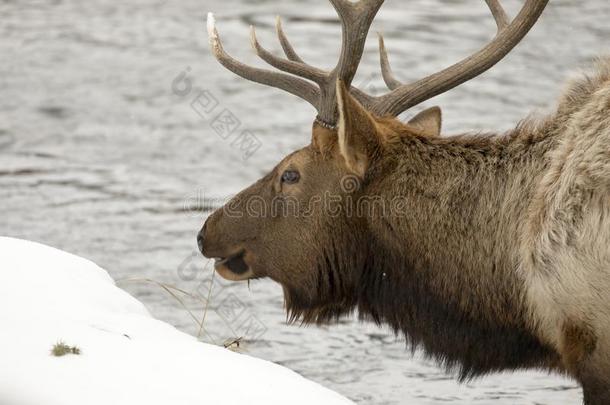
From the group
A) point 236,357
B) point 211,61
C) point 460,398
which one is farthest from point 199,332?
point 211,61

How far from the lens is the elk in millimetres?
4965

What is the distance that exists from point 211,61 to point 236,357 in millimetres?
8592

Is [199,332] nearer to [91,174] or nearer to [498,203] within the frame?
[498,203]

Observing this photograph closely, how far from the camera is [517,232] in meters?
5.21

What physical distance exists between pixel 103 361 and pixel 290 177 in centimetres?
140

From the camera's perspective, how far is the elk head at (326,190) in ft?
17.9

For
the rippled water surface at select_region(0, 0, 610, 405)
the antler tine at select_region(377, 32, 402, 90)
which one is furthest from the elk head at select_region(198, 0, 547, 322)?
the rippled water surface at select_region(0, 0, 610, 405)

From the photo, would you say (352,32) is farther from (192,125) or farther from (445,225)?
(192,125)

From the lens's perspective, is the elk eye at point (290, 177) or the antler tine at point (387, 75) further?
the antler tine at point (387, 75)

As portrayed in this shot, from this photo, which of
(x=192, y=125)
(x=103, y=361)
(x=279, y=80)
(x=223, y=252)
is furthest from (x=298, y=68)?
(x=192, y=125)

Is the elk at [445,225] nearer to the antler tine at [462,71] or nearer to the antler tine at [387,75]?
the antler tine at [462,71]

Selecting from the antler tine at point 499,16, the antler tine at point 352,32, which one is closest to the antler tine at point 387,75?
the antler tine at point 352,32

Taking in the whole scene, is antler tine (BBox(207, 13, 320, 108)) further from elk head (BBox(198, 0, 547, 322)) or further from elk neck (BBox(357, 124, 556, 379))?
elk neck (BBox(357, 124, 556, 379))

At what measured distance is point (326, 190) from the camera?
5492 mm
